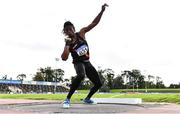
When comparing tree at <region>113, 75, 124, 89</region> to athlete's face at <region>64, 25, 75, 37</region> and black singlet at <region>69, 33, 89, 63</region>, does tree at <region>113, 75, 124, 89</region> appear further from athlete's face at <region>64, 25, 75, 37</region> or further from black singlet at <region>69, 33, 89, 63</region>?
athlete's face at <region>64, 25, 75, 37</region>

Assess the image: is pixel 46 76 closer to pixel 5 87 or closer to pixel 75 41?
pixel 5 87

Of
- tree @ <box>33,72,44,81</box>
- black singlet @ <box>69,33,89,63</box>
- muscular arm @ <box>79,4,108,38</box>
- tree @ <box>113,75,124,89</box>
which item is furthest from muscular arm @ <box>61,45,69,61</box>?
tree @ <box>33,72,44,81</box>

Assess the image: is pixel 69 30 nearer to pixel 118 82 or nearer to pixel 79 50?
pixel 79 50

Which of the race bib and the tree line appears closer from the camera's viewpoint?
the race bib

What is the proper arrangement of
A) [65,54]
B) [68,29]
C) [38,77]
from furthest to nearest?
[38,77], [68,29], [65,54]

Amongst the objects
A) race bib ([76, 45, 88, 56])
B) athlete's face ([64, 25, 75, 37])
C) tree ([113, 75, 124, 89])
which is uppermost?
tree ([113, 75, 124, 89])

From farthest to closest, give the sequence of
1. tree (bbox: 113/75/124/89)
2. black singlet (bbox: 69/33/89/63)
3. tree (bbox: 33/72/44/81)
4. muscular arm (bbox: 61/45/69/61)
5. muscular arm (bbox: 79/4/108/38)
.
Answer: tree (bbox: 33/72/44/81) < tree (bbox: 113/75/124/89) < muscular arm (bbox: 79/4/108/38) < black singlet (bbox: 69/33/89/63) < muscular arm (bbox: 61/45/69/61)

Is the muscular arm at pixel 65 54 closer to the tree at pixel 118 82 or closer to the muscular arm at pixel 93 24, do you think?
the muscular arm at pixel 93 24

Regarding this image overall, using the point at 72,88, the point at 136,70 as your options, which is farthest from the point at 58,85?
the point at 72,88

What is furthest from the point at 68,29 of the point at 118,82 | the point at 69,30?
the point at 118,82

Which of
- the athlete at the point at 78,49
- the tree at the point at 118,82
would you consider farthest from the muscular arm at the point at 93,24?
the tree at the point at 118,82

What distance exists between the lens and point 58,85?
438 ft

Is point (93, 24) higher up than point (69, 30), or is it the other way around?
point (93, 24)

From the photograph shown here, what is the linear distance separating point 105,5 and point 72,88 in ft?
6.96
